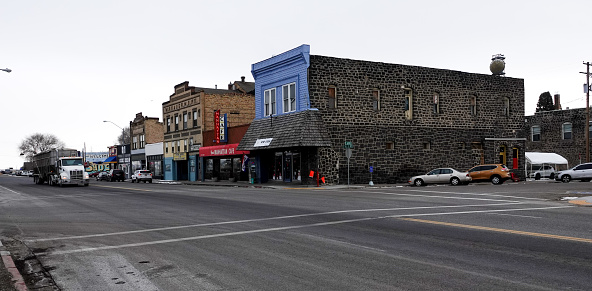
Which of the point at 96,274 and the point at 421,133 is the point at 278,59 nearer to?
the point at 421,133

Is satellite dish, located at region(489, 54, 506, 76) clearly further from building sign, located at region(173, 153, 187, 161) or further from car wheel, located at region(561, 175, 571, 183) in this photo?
building sign, located at region(173, 153, 187, 161)

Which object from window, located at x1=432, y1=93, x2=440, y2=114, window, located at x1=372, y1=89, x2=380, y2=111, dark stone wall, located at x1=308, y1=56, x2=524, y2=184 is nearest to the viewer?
dark stone wall, located at x1=308, y1=56, x2=524, y2=184

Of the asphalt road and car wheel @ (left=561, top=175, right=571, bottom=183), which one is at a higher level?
the asphalt road

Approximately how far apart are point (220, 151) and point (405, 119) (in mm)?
17618

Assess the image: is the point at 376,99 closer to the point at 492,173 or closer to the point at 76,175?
the point at 492,173

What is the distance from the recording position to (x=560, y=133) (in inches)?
2202

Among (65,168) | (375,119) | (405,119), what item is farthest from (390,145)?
(65,168)

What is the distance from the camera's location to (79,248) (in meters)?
9.79

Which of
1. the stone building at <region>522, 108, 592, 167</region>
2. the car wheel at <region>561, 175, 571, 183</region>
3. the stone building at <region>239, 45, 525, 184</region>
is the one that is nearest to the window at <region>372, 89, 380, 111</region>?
the stone building at <region>239, 45, 525, 184</region>

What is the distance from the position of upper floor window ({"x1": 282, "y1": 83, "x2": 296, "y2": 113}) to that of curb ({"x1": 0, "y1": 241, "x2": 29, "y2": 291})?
2873cm

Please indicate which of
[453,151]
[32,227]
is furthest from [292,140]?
[32,227]

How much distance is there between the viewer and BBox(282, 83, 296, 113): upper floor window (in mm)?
36812

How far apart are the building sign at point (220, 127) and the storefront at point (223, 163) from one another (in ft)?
2.91

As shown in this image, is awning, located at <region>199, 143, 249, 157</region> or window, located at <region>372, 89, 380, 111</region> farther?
awning, located at <region>199, 143, 249, 157</region>
